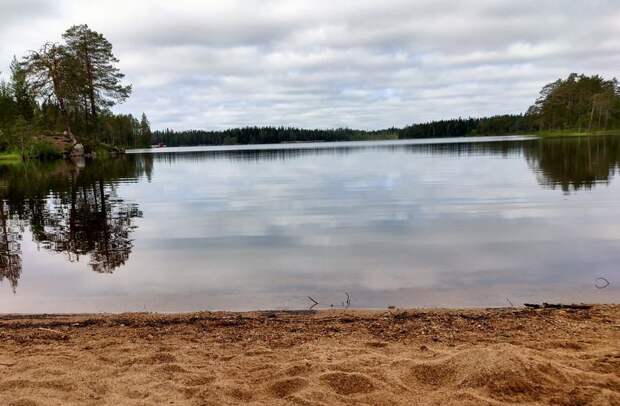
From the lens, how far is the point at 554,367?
17.6ft

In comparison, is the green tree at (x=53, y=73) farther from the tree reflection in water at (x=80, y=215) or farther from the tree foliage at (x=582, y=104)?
Answer: the tree foliage at (x=582, y=104)

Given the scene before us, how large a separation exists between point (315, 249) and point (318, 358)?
23.1ft

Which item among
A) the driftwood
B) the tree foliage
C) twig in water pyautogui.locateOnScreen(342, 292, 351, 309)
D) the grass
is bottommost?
twig in water pyautogui.locateOnScreen(342, 292, 351, 309)

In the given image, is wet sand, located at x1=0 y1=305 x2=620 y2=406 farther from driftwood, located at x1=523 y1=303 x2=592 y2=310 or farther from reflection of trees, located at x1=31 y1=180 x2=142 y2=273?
reflection of trees, located at x1=31 y1=180 x2=142 y2=273

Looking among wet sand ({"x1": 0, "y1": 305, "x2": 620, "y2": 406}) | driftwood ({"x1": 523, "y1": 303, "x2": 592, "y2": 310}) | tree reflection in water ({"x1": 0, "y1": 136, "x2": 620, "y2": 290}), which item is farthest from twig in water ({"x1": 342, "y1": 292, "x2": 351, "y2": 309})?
tree reflection in water ({"x1": 0, "y1": 136, "x2": 620, "y2": 290})

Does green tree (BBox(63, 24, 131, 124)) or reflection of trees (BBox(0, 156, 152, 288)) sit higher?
green tree (BBox(63, 24, 131, 124))

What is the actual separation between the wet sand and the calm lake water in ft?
4.43

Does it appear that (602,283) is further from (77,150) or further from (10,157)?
(10,157)

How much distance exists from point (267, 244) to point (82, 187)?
21.3 m

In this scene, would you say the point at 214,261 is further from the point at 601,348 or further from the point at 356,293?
the point at 601,348

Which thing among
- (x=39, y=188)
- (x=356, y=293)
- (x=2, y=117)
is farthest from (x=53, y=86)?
(x=356, y=293)

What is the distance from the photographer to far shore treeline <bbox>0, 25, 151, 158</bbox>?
242 feet

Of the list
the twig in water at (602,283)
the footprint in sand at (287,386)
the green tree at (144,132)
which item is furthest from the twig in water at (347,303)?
the green tree at (144,132)

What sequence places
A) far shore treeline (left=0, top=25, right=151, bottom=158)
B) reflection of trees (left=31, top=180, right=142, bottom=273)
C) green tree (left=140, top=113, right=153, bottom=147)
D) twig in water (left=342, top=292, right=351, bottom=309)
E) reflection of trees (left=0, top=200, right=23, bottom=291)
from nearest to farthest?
twig in water (left=342, top=292, right=351, bottom=309) < reflection of trees (left=0, top=200, right=23, bottom=291) < reflection of trees (left=31, top=180, right=142, bottom=273) < far shore treeline (left=0, top=25, right=151, bottom=158) < green tree (left=140, top=113, right=153, bottom=147)
